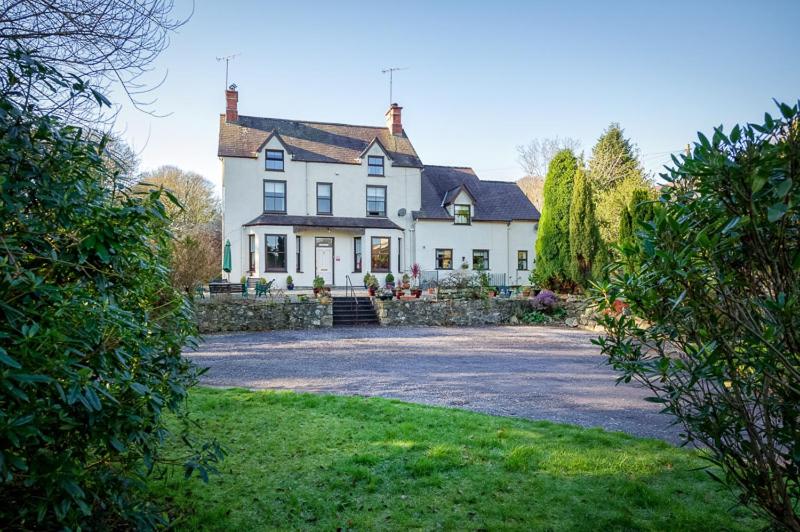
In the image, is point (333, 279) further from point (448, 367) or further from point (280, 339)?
point (448, 367)

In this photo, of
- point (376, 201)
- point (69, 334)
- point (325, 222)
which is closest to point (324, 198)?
point (325, 222)

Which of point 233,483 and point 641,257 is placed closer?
point 641,257

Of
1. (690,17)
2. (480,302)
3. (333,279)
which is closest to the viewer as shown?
(690,17)

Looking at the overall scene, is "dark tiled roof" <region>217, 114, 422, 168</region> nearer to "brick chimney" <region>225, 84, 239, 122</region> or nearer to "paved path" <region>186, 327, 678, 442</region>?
"brick chimney" <region>225, 84, 239, 122</region>

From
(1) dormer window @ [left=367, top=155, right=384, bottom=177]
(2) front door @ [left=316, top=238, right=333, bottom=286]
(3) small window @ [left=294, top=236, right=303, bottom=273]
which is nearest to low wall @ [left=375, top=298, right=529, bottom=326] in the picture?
(2) front door @ [left=316, top=238, right=333, bottom=286]

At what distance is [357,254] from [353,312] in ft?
26.9

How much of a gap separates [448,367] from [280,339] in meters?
6.53

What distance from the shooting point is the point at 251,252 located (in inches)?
984

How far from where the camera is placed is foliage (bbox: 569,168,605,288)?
1914cm

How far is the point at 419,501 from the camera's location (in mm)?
3484

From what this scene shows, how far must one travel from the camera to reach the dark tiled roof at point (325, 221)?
24.7 m

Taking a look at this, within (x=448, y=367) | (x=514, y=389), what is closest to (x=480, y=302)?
(x=448, y=367)

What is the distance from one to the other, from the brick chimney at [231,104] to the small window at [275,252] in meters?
7.57

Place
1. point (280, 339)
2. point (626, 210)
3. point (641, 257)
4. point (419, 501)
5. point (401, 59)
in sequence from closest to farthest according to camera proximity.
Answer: point (641, 257), point (419, 501), point (280, 339), point (626, 210), point (401, 59)
